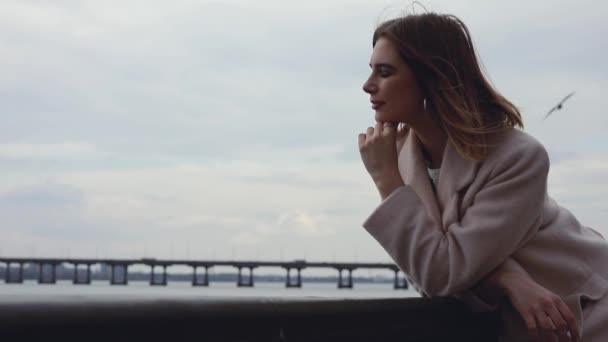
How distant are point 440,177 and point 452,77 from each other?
23 cm

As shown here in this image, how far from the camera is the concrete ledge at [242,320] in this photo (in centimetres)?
87

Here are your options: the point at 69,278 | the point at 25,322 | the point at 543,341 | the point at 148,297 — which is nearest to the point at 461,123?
the point at 543,341

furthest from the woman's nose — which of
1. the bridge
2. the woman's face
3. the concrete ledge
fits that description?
the bridge

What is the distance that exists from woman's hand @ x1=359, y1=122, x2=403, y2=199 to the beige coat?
5cm

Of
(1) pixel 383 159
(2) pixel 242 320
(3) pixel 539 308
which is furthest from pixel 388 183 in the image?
(2) pixel 242 320

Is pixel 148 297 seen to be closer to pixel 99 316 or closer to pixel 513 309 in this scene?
pixel 99 316

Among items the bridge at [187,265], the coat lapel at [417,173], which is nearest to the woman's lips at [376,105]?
the coat lapel at [417,173]

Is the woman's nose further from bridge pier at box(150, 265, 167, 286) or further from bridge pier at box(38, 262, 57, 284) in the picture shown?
bridge pier at box(38, 262, 57, 284)

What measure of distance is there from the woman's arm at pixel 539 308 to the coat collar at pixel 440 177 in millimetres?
207

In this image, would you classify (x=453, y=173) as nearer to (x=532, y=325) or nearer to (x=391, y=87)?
(x=391, y=87)

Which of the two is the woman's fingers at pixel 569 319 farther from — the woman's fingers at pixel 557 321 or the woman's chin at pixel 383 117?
the woman's chin at pixel 383 117

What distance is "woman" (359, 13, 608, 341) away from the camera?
1.70 metres

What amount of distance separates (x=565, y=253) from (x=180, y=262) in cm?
8455

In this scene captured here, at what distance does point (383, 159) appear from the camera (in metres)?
1.85
